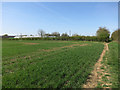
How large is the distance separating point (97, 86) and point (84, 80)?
0.55 metres

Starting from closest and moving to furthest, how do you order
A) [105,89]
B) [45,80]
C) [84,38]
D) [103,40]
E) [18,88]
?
[18,88]
[105,89]
[45,80]
[103,40]
[84,38]

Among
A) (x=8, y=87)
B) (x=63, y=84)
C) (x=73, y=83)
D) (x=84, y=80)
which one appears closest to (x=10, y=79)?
(x=8, y=87)

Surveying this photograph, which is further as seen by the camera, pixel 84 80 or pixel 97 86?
pixel 84 80

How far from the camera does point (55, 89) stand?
2986 millimetres

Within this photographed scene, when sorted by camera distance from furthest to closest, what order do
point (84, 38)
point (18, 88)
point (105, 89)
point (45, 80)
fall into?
point (84, 38)
point (45, 80)
point (105, 89)
point (18, 88)

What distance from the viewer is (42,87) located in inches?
120

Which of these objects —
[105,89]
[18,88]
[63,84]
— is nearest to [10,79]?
[18,88]

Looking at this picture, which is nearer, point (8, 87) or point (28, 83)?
point (8, 87)

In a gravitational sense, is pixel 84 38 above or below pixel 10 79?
above

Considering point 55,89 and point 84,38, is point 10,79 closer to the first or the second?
point 55,89

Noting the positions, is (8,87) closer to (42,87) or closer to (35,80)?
(35,80)

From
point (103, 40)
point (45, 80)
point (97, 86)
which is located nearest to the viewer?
point (97, 86)

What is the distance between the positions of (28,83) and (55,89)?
1094mm

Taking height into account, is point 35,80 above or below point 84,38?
below
